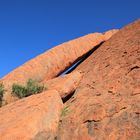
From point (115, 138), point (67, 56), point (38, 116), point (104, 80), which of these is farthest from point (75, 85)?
point (67, 56)

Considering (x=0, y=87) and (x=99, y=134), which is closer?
(x=99, y=134)

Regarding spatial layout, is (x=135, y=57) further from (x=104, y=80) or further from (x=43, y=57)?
(x=43, y=57)

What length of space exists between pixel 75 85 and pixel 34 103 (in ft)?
11.8

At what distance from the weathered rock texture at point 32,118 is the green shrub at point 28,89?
10.8 ft

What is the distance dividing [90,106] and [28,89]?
655 centimetres

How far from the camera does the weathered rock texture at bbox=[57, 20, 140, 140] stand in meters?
11.2

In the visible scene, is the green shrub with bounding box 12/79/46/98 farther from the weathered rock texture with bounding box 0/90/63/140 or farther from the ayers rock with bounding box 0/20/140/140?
the weathered rock texture with bounding box 0/90/63/140

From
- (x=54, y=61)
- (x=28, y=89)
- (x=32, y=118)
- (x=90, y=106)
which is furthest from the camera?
(x=54, y=61)

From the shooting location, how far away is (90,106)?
13.2 metres

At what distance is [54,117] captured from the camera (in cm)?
1303

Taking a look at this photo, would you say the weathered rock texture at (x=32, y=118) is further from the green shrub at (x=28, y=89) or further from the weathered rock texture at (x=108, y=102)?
the green shrub at (x=28, y=89)

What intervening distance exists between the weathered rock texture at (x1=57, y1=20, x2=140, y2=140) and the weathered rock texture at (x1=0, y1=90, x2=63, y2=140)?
1.79 ft

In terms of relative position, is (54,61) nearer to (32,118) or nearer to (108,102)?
(108,102)

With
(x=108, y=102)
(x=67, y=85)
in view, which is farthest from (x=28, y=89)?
(x=108, y=102)
